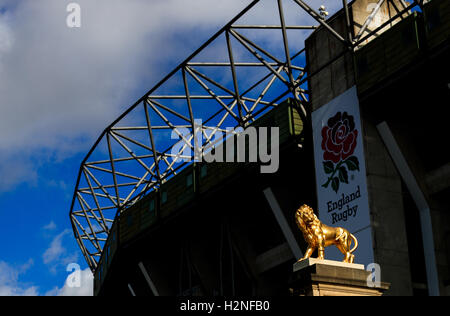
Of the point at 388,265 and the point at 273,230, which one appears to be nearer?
the point at 388,265

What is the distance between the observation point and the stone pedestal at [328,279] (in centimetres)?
2247

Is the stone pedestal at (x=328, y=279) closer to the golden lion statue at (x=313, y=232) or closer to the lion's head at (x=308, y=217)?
the golden lion statue at (x=313, y=232)

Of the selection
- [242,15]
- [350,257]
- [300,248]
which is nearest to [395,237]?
[300,248]

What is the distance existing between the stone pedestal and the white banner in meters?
16.2

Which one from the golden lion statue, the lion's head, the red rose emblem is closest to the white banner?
the red rose emblem

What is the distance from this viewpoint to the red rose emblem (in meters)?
42.8

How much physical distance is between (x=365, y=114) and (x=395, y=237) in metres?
7.09

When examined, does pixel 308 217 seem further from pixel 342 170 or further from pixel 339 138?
pixel 339 138

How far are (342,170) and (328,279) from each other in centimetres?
2050

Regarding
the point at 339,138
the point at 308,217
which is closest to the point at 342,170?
the point at 339,138

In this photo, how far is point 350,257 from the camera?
25.7 meters

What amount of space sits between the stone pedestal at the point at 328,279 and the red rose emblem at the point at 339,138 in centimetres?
1984

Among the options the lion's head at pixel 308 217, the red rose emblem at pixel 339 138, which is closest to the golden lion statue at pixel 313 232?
the lion's head at pixel 308 217
